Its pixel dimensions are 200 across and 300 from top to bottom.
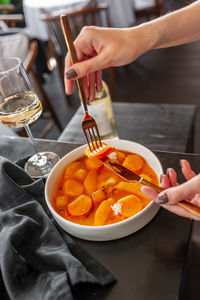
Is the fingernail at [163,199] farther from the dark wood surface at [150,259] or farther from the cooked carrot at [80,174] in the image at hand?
the cooked carrot at [80,174]

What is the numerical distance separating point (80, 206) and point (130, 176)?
148mm

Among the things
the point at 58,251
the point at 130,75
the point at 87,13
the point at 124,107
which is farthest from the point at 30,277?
A: the point at 130,75

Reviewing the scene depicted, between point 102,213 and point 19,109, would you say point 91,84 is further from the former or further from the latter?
point 102,213

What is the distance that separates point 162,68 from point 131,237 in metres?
2.99

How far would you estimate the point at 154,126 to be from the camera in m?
1.40

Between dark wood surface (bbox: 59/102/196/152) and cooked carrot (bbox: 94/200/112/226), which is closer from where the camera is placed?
cooked carrot (bbox: 94/200/112/226)

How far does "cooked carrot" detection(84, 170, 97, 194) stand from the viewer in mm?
835

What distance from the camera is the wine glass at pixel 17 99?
95 cm

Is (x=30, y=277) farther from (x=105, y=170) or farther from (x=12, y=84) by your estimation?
(x=12, y=84)

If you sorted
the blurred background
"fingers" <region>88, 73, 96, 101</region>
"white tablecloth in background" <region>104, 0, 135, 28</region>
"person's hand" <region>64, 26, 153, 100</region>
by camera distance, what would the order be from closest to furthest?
1. "person's hand" <region>64, 26, 153, 100</region>
2. "fingers" <region>88, 73, 96, 101</region>
3. the blurred background
4. "white tablecloth in background" <region>104, 0, 135, 28</region>

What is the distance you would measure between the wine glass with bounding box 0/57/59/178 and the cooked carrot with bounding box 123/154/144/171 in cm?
27

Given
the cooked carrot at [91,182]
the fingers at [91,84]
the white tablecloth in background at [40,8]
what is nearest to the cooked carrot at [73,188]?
the cooked carrot at [91,182]

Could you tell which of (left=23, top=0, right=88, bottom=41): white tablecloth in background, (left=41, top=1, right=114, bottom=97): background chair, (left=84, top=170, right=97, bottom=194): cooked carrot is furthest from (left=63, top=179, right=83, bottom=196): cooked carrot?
(left=23, top=0, right=88, bottom=41): white tablecloth in background

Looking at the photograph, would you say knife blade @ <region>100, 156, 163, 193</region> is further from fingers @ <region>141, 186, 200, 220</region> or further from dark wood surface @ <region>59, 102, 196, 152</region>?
dark wood surface @ <region>59, 102, 196, 152</region>
